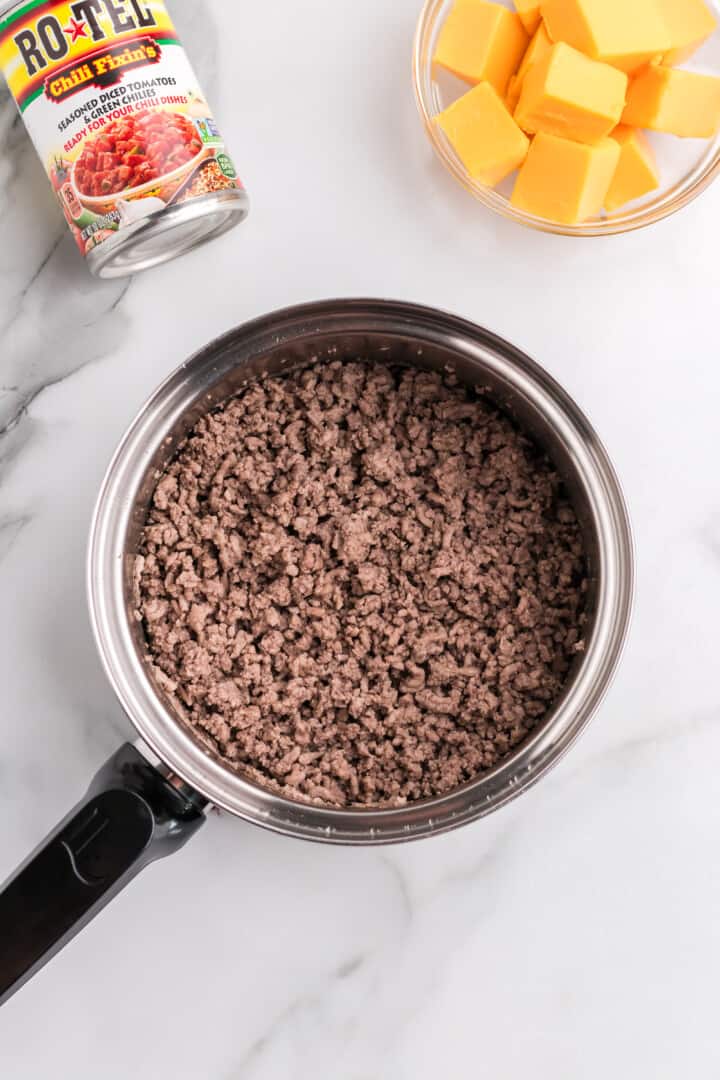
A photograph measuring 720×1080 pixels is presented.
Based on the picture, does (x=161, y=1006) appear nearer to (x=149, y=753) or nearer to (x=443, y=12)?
(x=149, y=753)

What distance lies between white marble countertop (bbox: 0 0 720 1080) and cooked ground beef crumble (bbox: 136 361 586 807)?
191 mm

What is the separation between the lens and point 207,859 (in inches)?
51.8

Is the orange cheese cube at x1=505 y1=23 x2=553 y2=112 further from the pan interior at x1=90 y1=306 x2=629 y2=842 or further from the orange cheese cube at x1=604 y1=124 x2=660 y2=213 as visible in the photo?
the pan interior at x1=90 y1=306 x2=629 y2=842

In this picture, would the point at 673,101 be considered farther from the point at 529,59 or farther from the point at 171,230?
the point at 171,230

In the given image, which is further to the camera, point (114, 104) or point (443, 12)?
point (443, 12)

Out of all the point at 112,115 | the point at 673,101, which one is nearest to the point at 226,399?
the point at 112,115

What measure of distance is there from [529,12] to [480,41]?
0.25 ft

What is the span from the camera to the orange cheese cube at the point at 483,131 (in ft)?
4.02

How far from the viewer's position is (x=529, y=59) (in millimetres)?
1237

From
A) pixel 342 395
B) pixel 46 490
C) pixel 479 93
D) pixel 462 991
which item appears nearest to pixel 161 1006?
pixel 462 991

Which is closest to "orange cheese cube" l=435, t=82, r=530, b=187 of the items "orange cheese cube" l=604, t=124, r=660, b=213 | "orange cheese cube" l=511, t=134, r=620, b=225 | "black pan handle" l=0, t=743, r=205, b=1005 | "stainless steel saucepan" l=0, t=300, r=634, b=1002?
"orange cheese cube" l=511, t=134, r=620, b=225

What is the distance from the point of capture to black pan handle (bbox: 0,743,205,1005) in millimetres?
988

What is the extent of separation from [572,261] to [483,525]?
0.42m

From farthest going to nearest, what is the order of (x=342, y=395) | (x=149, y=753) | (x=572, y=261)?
(x=572, y=261), (x=342, y=395), (x=149, y=753)
